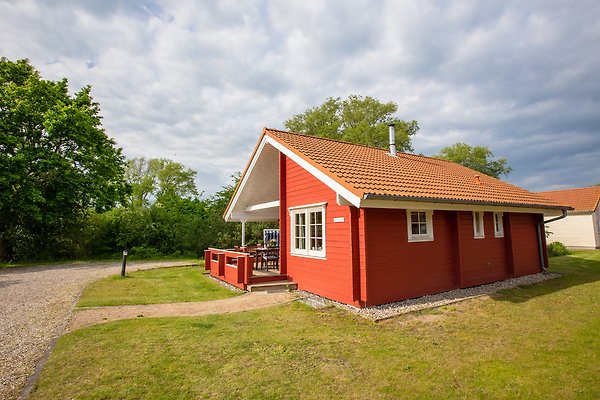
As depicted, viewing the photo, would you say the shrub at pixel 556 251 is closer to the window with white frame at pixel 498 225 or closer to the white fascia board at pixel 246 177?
the window with white frame at pixel 498 225

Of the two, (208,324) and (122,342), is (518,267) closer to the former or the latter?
(208,324)

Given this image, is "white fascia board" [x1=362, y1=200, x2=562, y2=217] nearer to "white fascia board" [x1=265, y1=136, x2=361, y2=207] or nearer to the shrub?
"white fascia board" [x1=265, y1=136, x2=361, y2=207]

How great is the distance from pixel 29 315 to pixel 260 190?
8308 mm

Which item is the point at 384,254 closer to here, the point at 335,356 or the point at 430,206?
the point at 430,206

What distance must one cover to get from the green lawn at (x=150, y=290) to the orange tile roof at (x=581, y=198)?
91.2ft

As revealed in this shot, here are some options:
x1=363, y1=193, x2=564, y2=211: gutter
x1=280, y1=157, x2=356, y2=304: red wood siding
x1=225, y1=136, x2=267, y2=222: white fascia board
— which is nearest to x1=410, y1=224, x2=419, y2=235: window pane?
x1=363, y1=193, x2=564, y2=211: gutter

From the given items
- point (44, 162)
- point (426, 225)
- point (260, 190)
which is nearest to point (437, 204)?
point (426, 225)

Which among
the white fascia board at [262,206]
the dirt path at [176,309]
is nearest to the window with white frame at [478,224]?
the dirt path at [176,309]

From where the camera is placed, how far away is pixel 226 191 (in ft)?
83.8

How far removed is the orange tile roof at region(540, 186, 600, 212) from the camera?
2606 cm

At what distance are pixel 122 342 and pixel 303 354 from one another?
3132mm

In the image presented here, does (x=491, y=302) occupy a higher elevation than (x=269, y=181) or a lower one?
lower

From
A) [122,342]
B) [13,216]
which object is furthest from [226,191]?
[122,342]

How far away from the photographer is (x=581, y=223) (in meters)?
26.4
